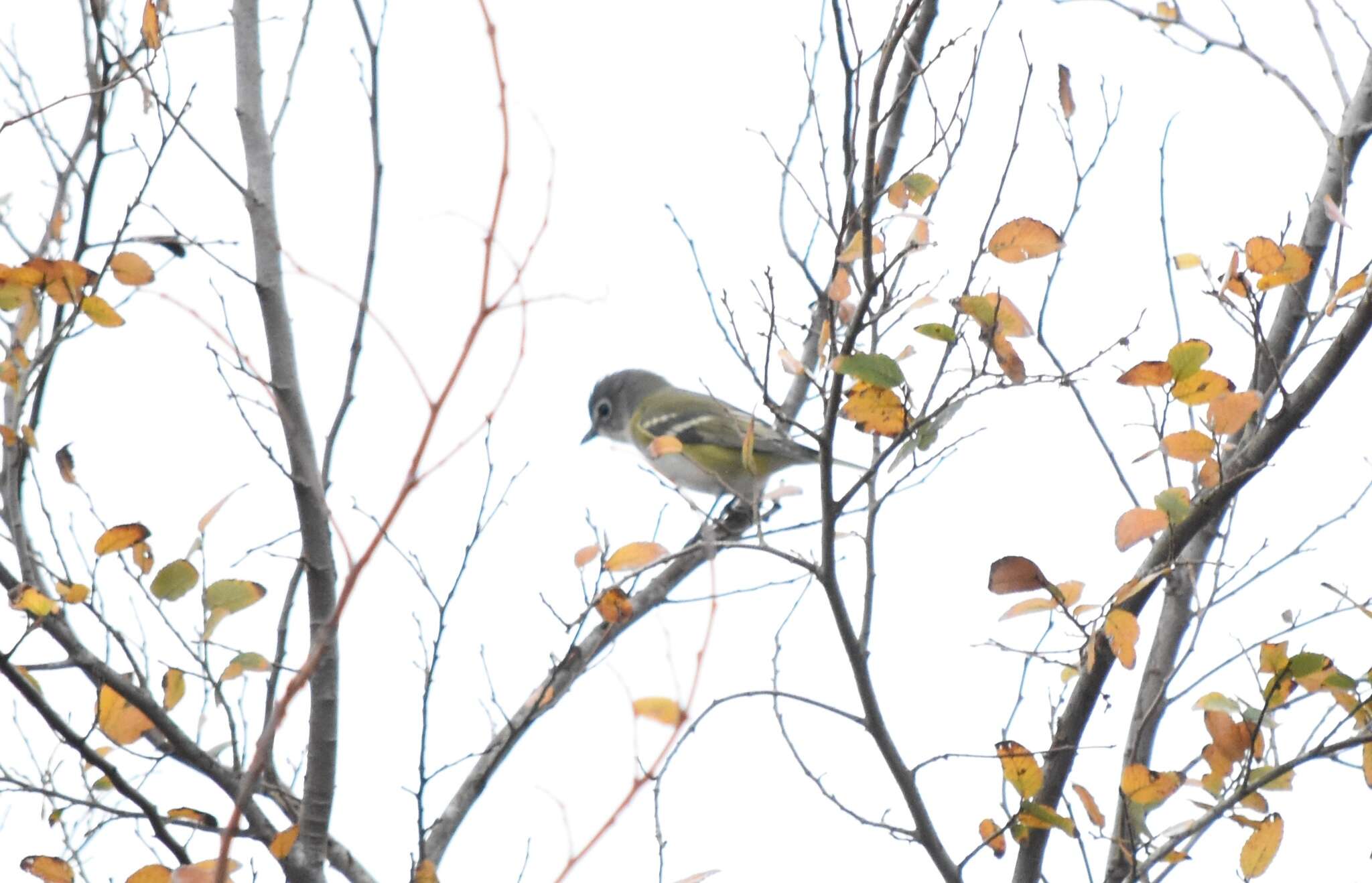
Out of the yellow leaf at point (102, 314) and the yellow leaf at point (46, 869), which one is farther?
the yellow leaf at point (102, 314)

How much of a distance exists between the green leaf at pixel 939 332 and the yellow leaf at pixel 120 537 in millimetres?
1377

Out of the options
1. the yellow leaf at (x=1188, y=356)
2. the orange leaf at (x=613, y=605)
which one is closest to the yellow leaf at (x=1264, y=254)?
the yellow leaf at (x=1188, y=356)

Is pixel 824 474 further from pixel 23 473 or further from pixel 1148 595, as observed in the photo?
pixel 23 473

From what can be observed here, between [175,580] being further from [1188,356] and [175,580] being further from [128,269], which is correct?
[1188,356]

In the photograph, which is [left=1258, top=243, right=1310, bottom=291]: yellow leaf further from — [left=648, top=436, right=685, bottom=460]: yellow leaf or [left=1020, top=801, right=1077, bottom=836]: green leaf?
[left=648, top=436, right=685, bottom=460]: yellow leaf

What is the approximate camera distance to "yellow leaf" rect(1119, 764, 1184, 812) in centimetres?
235

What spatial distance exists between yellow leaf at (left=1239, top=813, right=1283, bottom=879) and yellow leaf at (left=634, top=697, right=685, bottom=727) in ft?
4.04

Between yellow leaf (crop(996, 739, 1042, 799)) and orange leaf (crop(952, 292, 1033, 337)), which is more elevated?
orange leaf (crop(952, 292, 1033, 337))

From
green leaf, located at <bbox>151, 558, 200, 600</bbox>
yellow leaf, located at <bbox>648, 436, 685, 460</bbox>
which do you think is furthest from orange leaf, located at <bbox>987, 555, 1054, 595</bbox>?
green leaf, located at <bbox>151, 558, 200, 600</bbox>

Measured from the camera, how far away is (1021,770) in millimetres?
2402

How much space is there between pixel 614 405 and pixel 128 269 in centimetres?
460

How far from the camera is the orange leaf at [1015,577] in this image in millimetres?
2336

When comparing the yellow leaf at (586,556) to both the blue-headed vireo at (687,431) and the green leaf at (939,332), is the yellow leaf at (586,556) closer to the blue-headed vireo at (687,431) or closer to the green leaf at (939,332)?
the green leaf at (939,332)

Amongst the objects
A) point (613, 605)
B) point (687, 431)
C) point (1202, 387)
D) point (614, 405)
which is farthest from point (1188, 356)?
point (614, 405)
